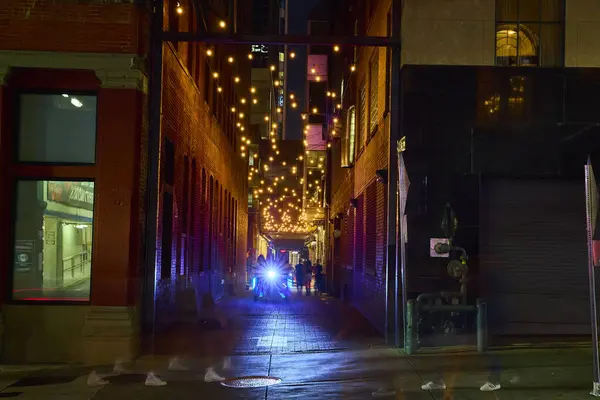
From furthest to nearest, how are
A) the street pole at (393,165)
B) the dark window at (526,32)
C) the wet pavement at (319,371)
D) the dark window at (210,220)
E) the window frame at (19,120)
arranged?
1. the dark window at (210,220)
2. the dark window at (526,32)
3. the street pole at (393,165)
4. the window frame at (19,120)
5. the wet pavement at (319,371)

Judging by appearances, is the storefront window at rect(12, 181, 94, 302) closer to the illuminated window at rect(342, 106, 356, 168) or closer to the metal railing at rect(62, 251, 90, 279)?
the metal railing at rect(62, 251, 90, 279)

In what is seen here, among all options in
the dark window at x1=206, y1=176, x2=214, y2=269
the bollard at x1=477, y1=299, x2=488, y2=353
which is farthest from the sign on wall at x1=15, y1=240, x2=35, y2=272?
the dark window at x1=206, y1=176, x2=214, y2=269

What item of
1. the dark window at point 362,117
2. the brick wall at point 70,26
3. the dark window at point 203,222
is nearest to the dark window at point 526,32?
the dark window at point 362,117

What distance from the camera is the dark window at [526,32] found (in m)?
13.1

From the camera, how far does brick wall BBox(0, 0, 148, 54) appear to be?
11.3 m

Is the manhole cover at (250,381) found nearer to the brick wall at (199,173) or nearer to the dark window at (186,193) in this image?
the brick wall at (199,173)

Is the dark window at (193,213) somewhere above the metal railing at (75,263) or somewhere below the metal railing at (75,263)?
above

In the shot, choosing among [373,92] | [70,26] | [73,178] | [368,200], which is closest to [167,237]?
[73,178]

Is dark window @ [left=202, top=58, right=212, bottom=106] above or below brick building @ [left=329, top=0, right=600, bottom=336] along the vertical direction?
above

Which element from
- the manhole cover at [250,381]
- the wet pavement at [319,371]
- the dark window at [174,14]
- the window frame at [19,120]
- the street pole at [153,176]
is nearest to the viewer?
the wet pavement at [319,371]

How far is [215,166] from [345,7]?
7863 mm

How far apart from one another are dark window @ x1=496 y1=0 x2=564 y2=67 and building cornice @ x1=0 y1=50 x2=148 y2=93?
7.01 metres

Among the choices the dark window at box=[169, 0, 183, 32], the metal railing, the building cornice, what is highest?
the dark window at box=[169, 0, 183, 32]

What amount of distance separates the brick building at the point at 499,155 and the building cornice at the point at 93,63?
5054mm
